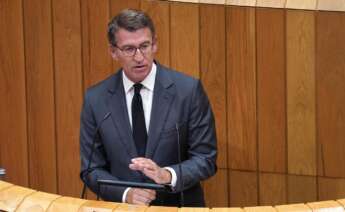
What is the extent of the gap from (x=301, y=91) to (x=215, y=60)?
193 millimetres

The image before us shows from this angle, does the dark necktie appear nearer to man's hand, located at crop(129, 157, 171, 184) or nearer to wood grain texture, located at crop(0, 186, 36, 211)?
man's hand, located at crop(129, 157, 171, 184)

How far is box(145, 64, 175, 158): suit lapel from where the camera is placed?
1.66 m

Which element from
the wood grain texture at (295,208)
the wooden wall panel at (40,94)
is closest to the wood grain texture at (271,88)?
the wooden wall panel at (40,94)

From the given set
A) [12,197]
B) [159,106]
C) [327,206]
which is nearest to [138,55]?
[159,106]

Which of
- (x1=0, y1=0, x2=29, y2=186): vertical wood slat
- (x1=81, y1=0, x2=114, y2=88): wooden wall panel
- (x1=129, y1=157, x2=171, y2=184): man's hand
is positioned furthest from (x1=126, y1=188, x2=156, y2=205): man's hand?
(x1=0, y1=0, x2=29, y2=186): vertical wood slat

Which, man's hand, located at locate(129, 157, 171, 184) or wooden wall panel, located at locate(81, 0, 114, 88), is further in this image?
wooden wall panel, located at locate(81, 0, 114, 88)

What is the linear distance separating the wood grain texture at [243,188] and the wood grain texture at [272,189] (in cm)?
1

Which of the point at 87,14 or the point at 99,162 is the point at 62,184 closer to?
the point at 87,14

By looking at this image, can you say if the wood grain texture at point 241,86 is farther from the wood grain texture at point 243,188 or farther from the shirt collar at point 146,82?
the shirt collar at point 146,82

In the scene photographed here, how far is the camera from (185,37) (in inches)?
78.9

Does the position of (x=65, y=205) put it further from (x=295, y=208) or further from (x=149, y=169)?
(x=295, y=208)

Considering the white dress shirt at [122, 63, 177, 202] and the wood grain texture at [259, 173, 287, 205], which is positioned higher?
the white dress shirt at [122, 63, 177, 202]

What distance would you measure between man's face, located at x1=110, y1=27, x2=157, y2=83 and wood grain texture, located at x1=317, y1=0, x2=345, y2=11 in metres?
0.39

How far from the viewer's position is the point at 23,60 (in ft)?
7.11
